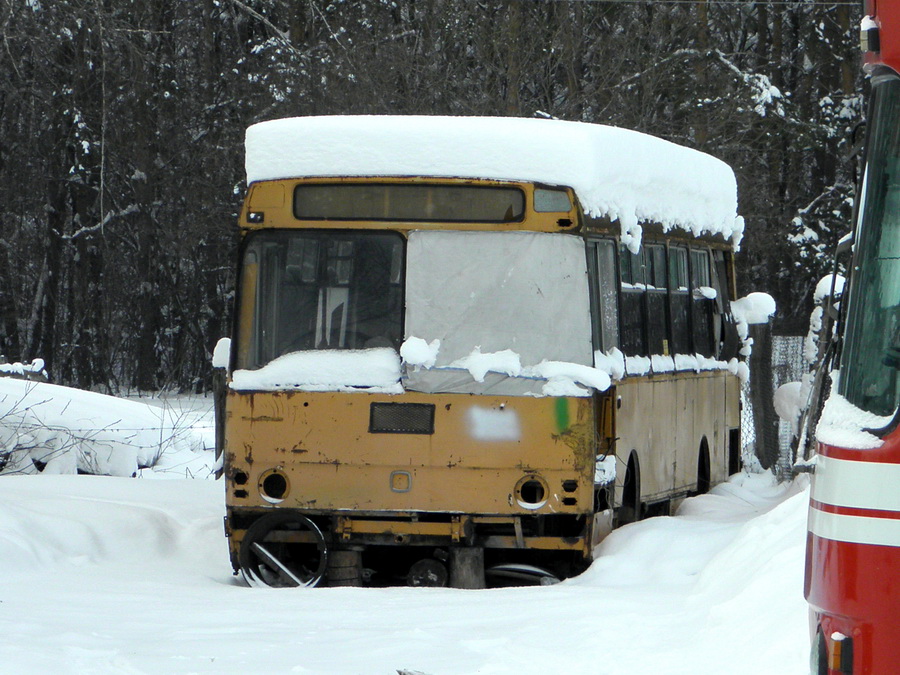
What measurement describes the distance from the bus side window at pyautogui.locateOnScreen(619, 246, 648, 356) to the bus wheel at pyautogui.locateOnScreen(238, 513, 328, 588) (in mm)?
2269

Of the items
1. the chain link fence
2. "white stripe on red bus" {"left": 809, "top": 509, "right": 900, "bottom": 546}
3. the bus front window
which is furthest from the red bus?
the chain link fence

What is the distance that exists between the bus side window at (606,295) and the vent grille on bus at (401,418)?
1114 mm

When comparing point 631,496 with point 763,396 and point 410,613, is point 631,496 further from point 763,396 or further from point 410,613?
point 763,396

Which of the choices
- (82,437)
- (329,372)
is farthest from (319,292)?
(82,437)

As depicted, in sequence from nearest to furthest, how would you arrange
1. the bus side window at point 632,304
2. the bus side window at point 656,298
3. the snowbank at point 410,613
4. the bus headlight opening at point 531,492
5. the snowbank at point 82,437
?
the snowbank at point 410,613 < the bus headlight opening at point 531,492 < the bus side window at point 632,304 < the bus side window at point 656,298 < the snowbank at point 82,437

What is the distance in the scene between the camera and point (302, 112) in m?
24.7

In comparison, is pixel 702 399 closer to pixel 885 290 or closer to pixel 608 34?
pixel 885 290

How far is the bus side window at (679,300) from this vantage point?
11.9 m

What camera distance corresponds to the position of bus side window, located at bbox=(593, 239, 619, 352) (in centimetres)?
961

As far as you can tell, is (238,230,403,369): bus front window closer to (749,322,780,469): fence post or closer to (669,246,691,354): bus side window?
(669,246,691,354): bus side window

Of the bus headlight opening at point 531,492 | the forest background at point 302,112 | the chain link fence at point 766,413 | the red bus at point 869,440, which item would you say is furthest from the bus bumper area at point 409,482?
the forest background at point 302,112

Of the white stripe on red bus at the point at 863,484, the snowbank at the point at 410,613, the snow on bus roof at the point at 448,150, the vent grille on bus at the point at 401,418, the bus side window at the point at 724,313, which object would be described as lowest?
the snowbank at the point at 410,613

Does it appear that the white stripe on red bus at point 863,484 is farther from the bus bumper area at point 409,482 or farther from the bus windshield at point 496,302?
the bus windshield at point 496,302

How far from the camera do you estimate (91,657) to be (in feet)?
22.7
